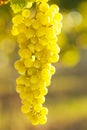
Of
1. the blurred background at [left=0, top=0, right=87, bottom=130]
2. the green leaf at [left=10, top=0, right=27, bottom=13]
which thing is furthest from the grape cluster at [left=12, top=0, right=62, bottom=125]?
the blurred background at [left=0, top=0, right=87, bottom=130]

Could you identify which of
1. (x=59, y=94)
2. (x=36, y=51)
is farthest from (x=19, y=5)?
(x=59, y=94)

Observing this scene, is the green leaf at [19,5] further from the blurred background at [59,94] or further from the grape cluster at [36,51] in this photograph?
the blurred background at [59,94]

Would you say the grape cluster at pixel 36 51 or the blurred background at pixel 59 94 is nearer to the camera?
the grape cluster at pixel 36 51

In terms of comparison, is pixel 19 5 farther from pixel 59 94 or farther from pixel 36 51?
pixel 59 94

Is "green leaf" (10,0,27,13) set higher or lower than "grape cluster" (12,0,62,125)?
higher

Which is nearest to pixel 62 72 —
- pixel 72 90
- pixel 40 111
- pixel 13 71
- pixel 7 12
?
pixel 72 90

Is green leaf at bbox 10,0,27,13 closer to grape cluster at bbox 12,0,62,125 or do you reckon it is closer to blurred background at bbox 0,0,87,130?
grape cluster at bbox 12,0,62,125

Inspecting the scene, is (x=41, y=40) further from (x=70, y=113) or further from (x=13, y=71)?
(x=70, y=113)

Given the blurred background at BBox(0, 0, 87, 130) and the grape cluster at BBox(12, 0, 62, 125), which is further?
the blurred background at BBox(0, 0, 87, 130)

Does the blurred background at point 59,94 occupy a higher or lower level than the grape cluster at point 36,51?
lower

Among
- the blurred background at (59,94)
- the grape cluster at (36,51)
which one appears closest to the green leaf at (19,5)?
the grape cluster at (36,51)
